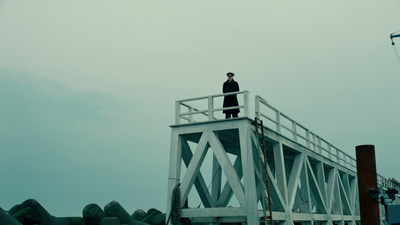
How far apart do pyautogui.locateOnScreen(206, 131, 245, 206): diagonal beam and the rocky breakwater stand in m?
7.63

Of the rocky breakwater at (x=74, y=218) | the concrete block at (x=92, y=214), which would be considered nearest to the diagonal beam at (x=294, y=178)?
the rocky breakwater at (x=74, y=218)

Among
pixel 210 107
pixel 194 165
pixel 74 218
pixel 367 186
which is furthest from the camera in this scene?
pixel 74 218

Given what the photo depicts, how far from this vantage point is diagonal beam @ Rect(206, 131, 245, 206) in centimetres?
1577

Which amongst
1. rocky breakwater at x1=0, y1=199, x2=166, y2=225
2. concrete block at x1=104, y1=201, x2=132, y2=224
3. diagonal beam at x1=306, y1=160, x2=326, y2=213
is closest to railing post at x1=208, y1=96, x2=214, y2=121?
rocky breakwater at x1=0, y1=199, x2=166, y2=225

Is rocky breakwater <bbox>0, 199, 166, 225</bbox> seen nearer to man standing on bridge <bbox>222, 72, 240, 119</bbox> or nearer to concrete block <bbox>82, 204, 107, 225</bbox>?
concrete block <bbox>82, 204, 107, 225</bbox>

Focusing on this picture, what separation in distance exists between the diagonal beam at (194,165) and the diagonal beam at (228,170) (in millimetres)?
299

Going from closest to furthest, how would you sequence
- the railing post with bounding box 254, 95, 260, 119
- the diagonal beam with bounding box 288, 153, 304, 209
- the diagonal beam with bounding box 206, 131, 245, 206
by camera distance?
1. the diagonal beam with bounding box 206, 131, 245, 206
2. the railing post with bounding box 254, 95, 260, 119
3. the diagonal beam with bounding box 288, 153, 304, 209

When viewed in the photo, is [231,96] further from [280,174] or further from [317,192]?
[317,192]

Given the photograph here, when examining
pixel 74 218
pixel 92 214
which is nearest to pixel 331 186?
pixel 92 214

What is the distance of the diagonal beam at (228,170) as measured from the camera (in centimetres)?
1577

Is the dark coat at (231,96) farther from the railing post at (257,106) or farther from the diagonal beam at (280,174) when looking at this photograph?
the diagonal beam at (280,174)

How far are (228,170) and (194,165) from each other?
4.61 feet

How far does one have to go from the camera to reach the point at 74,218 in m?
22.7

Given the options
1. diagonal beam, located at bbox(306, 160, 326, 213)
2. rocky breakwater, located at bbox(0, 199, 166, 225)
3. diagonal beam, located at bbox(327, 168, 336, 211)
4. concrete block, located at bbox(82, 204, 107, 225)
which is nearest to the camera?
rocky breakwater, located at bbox(0, 199, 166, 225)
